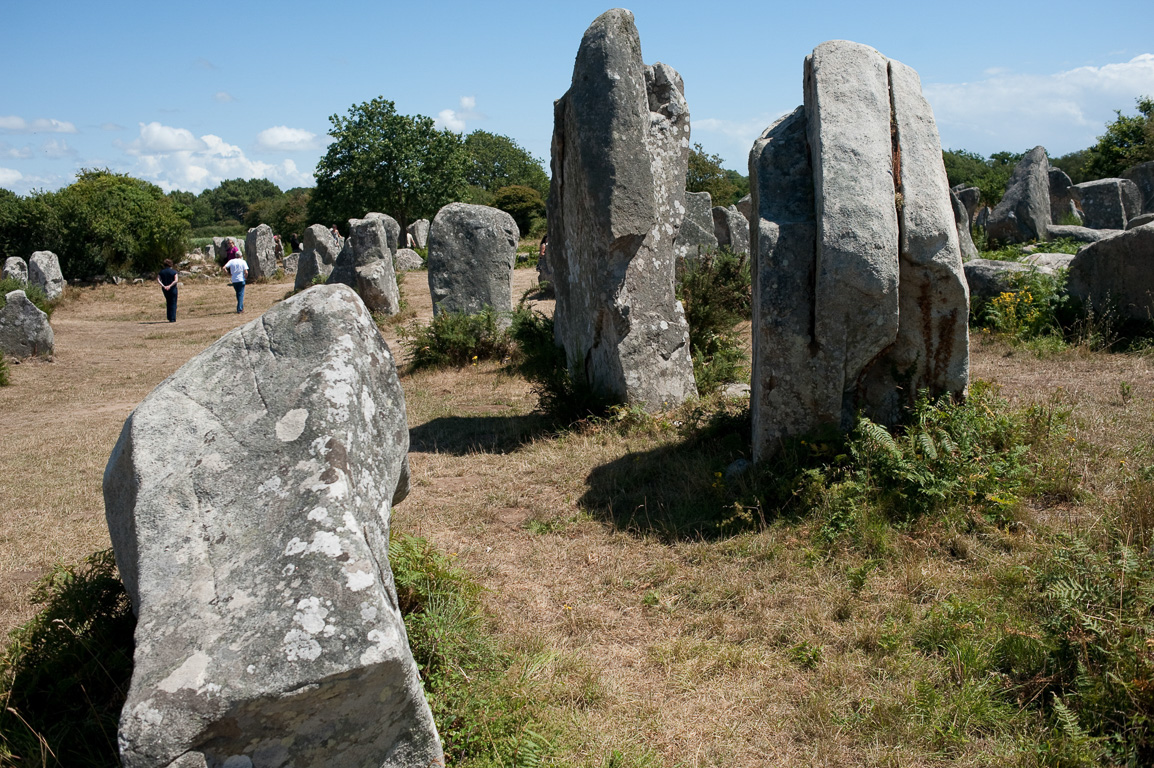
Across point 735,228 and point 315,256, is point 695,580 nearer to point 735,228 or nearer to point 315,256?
point 735,228

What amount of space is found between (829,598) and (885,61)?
3422 millimetres

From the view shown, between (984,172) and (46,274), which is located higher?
(984,172)

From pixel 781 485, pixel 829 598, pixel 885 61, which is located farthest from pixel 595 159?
pixel 829 598

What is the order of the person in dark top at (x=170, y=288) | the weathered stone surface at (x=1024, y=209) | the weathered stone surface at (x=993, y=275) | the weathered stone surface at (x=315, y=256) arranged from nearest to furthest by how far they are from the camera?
the weathered stone surface at (x=993, y=275) < the weathered stone surface at (x=1024, y=209) < the person in dark top at (x=170, y=288) < the weathered stone surface at (x=315, y=256)

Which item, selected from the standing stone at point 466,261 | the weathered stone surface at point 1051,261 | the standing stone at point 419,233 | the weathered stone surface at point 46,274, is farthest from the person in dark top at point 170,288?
the weathered stone surface at point 1051,261

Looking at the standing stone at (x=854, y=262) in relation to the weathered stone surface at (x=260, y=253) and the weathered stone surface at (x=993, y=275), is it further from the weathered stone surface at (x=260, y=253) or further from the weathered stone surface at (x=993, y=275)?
the weathered stone surface at (x=260, y=253)

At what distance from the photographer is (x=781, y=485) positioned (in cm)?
467

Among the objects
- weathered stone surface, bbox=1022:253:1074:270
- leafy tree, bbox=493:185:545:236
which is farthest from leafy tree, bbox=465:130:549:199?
weathered stone surface, bbox=1022:253:1074:270

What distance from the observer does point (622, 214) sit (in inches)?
267

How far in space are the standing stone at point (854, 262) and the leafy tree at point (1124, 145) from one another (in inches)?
1049

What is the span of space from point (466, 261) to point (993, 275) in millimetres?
7489

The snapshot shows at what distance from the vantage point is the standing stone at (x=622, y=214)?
6754 millimetres

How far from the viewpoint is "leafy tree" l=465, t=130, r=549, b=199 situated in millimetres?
67062

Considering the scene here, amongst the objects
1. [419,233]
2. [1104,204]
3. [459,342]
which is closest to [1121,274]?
[459,342]
